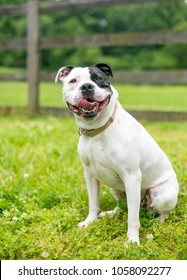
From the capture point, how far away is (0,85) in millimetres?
9570

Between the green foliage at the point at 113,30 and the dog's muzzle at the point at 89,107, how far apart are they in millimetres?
14896

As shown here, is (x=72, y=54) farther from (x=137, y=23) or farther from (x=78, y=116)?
(x=78, y=116)

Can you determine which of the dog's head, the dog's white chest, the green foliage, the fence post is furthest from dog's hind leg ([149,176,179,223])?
the green foliage

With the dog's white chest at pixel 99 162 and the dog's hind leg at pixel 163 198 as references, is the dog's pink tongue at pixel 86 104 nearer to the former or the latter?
the dog's white chest at pixel 99 162

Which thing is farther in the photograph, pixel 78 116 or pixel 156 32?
pixel 156 32

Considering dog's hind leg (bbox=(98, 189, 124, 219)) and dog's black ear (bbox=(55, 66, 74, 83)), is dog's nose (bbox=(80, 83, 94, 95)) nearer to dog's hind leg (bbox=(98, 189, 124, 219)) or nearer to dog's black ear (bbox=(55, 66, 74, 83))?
dog's black ear (bbox=(55, 66, 74, 83))

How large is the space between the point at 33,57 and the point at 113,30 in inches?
492

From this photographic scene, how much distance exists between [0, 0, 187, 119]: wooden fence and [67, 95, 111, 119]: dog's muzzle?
4038 millimetres

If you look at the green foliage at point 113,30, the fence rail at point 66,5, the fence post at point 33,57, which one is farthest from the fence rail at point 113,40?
the green foliage at point 113,30

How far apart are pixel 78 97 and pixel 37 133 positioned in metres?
2.85

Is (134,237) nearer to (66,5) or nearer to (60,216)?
(60,216)

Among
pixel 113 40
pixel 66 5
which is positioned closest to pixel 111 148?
pixel 113 40

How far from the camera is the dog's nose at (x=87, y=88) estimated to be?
2367 mm
